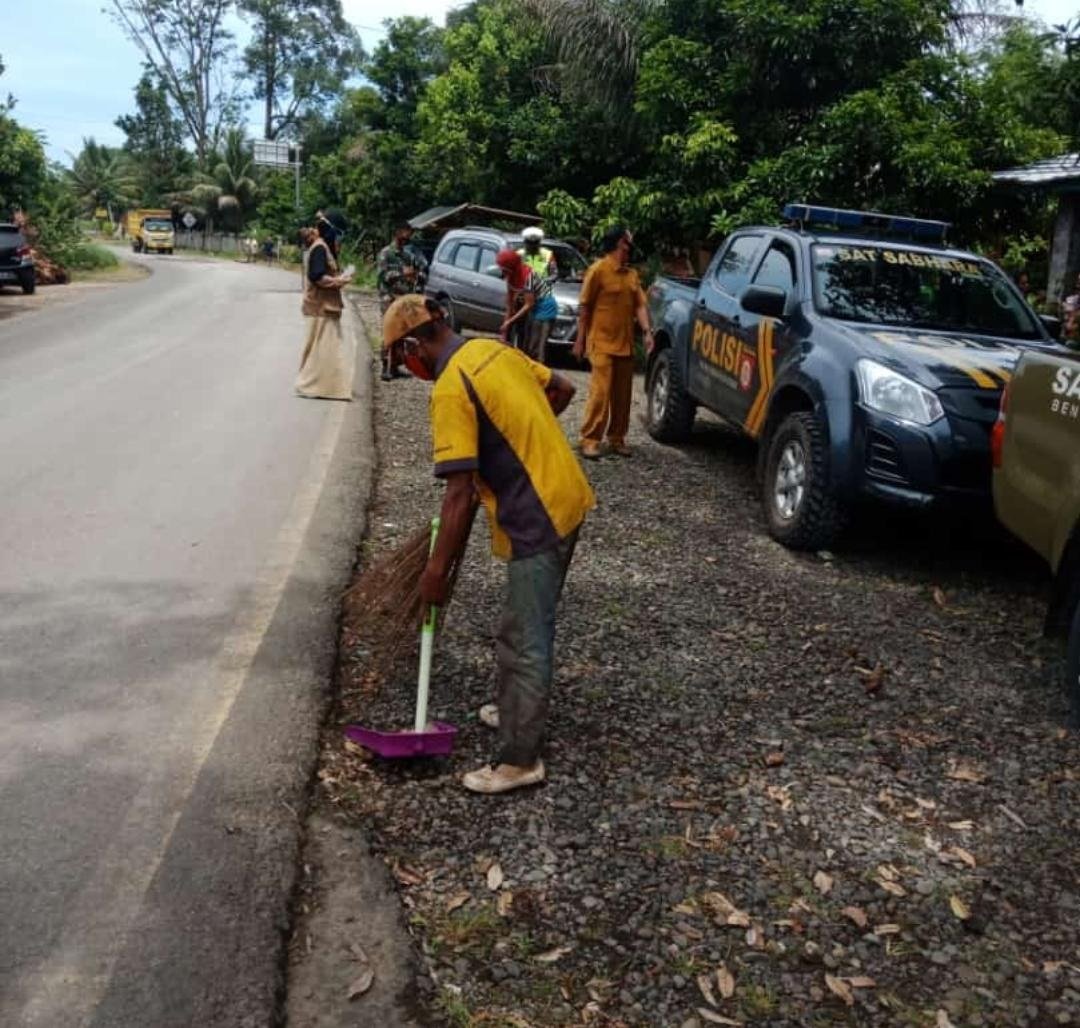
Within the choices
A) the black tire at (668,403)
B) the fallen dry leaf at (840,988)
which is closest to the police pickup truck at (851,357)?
the black tire at (668,403)

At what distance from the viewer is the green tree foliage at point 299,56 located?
6506 cm

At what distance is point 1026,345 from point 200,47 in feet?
212

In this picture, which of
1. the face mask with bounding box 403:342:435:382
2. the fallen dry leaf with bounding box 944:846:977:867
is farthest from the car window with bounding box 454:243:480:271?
the fallen dry leaf with bounding box 944:846:977:867

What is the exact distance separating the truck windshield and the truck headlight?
90 centimetres

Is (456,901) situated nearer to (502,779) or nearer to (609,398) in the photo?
(502,779)

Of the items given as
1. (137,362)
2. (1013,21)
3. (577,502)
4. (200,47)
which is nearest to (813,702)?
(577,502)

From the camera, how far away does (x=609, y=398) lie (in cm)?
904

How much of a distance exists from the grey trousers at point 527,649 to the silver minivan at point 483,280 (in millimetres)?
11332

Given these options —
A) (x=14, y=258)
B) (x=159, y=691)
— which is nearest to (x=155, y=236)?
(x=14, y=258)

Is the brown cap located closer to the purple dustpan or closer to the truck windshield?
the purple dustpan

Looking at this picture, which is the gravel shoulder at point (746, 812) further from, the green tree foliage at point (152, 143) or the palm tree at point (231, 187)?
the green tree foliage at point (152, 143)

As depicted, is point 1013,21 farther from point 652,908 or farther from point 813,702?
point 652,908

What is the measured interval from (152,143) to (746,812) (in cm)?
8546

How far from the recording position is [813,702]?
Answer: 15.4 ft
